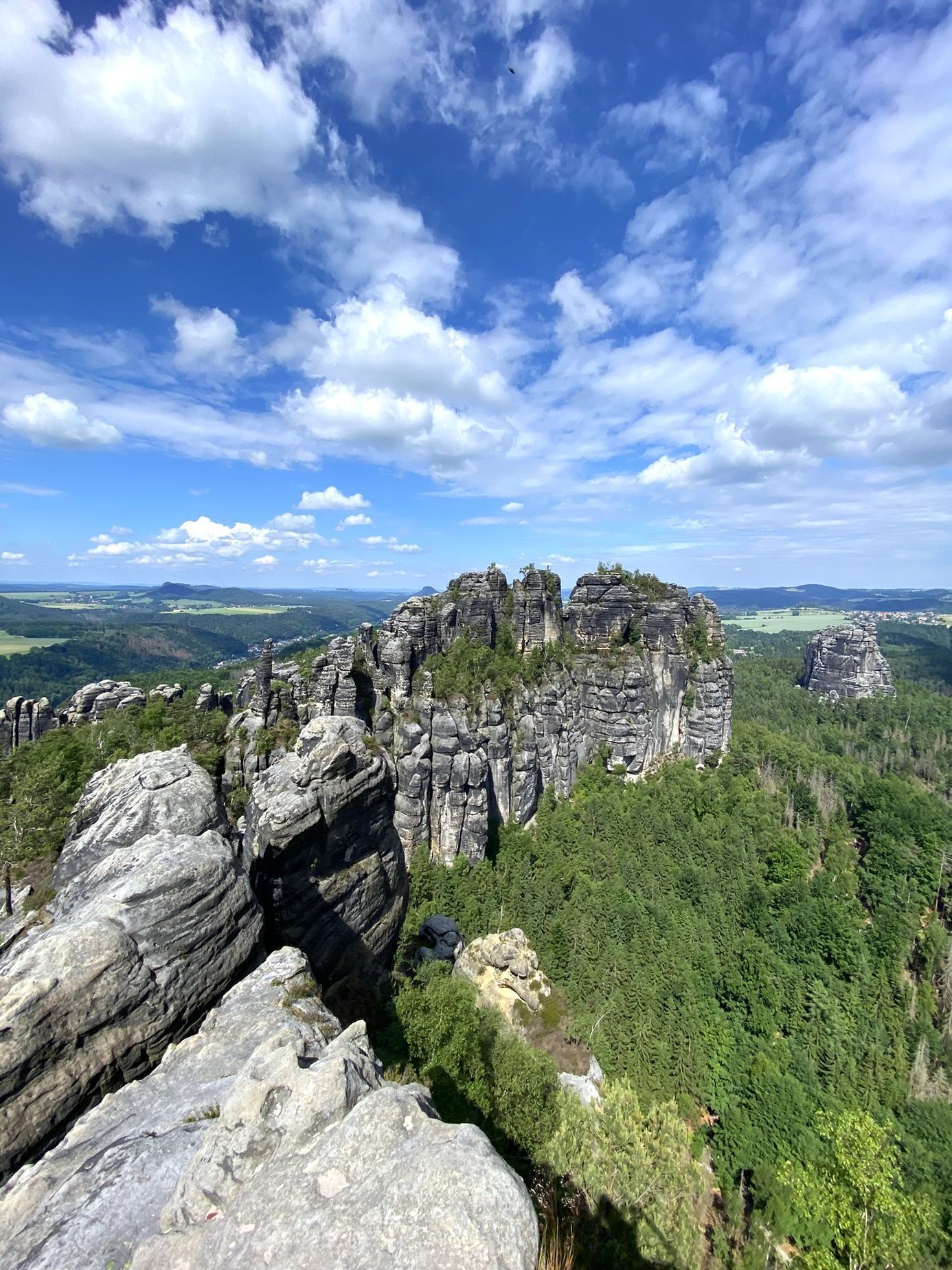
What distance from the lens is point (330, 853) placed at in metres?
17.4

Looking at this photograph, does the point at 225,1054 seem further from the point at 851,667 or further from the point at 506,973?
the point at 851,667

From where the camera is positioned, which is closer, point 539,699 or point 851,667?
point 539,699

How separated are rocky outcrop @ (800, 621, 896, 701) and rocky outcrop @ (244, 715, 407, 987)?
5307 inches

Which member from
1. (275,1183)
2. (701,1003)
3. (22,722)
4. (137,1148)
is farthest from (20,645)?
(275,1183)

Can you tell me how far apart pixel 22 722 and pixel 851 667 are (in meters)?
153

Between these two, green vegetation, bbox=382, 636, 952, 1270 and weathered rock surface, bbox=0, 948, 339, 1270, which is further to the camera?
green vegetation, bbox=382, 636, 952, 1270

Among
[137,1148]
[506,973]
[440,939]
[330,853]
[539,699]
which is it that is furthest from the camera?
[539,699]

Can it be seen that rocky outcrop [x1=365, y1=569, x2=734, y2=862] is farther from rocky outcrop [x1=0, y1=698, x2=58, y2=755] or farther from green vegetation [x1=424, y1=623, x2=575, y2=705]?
rocky outcrop [x1=0, y1=698, x2=58, y2=755]

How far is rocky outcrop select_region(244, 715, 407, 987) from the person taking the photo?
1581 cm

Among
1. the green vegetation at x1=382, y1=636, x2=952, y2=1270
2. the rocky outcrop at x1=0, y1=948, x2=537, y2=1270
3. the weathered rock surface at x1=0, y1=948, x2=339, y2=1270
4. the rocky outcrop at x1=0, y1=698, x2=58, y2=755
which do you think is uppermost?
the rocky outcrop at x1=0, y1=948, x2=537, y2=1270

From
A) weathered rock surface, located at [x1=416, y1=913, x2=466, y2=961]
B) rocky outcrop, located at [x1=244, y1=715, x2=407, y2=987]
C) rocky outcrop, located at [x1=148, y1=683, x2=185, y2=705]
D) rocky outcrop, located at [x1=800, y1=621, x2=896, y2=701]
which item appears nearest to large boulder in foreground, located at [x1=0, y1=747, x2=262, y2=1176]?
rocky outcrop, located at [x1=244, y1=715, x2=407, y2=987]

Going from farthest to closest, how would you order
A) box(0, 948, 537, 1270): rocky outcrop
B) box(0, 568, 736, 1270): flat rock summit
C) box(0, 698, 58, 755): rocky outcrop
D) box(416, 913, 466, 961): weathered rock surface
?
box(0, 698, 58, 755): rocky outcrop, box(416, 913, 466, 961): weathered rock surface, box(0, 568, 736, 1270): flat rock summit, box(0, 948, 537, 1270): rocky outcrop

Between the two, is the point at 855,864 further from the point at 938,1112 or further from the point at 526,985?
the point at 526,985

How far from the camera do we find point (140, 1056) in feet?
32.0
